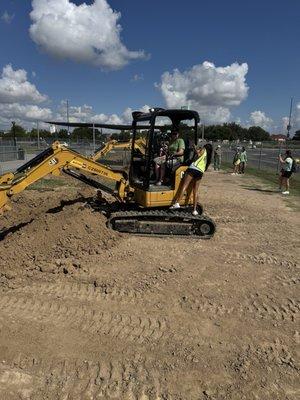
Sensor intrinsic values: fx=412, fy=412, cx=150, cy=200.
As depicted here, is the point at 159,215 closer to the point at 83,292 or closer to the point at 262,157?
the point at 83,292

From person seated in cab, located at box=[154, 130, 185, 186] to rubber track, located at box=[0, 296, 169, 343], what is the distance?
4054 mm

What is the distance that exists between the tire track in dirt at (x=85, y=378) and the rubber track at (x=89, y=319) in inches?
22.1

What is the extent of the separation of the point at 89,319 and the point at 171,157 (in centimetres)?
453

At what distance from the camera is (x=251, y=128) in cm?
11000

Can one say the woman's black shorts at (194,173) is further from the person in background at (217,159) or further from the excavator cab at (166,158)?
the person in background at (217,159)

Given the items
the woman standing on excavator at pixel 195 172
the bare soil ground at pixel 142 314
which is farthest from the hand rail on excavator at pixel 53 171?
the woman standing on excavator at pixel 195 172

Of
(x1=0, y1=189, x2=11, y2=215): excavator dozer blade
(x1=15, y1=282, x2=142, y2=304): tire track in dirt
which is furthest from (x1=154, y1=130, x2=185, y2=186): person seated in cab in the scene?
(x1=15, y1=282, x2=142, y2=304): tire track in dirt

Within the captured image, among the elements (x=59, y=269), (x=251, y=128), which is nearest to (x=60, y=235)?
(x=59, y=269)

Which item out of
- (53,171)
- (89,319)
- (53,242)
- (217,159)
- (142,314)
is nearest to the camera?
(89,319)

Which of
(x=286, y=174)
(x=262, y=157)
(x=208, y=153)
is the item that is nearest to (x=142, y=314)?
(x=208, y=153)

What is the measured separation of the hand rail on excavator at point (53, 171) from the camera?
22.8 feet

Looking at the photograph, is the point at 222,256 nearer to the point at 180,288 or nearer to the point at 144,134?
the point at 180,288

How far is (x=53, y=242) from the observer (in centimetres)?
727

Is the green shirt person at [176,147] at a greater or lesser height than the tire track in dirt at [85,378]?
greater
